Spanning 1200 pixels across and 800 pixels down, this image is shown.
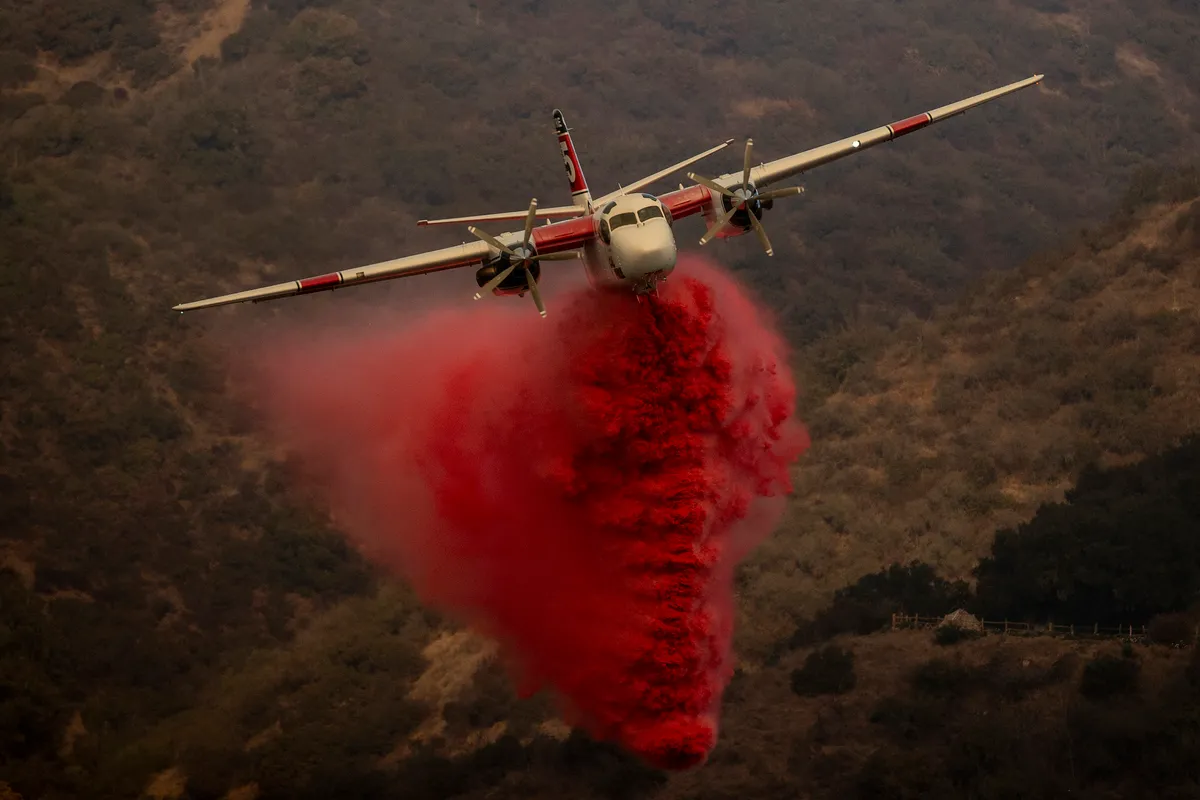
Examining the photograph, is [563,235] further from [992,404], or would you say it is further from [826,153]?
[992,404]

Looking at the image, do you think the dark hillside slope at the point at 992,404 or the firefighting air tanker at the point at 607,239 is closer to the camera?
the firefighting air tanker at the point at 607,239

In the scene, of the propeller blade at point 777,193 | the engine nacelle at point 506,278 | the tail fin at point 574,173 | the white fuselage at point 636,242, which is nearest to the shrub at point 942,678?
the propeller blade at point 777,193

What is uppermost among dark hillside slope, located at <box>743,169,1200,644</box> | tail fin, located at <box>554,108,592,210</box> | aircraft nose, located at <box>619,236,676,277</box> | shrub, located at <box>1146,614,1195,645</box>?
tail fin, located at <box>554,108,592,210</box>

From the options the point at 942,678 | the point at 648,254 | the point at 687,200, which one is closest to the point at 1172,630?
the point at 942,678

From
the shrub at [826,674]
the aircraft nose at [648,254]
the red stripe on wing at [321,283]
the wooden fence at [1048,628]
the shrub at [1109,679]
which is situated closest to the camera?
the aircraft nose at [648,254]

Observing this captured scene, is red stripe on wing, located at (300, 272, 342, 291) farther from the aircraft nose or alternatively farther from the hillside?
the hillside

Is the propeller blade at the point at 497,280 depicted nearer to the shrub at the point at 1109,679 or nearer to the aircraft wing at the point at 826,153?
the aircraft wing at the point at 826,153

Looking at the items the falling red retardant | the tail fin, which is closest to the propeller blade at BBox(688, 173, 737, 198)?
the falling red retardant
